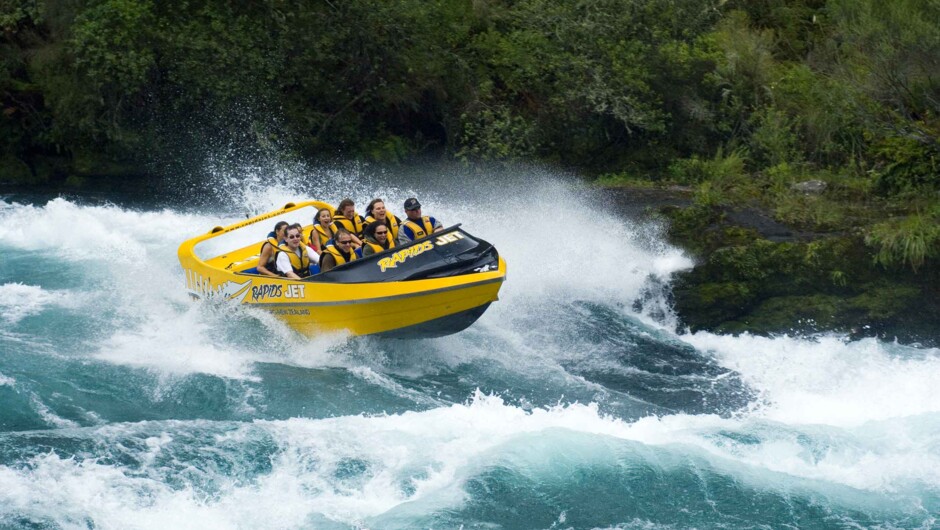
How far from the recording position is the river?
836cm

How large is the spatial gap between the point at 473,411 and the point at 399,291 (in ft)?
5.02

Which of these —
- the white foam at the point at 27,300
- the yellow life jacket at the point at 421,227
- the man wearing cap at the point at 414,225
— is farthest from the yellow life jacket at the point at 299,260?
the white foam at the point at 27,300

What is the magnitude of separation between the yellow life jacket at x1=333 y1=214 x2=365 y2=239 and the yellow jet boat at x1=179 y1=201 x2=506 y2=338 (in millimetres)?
1284

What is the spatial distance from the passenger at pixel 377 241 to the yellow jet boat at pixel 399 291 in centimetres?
61

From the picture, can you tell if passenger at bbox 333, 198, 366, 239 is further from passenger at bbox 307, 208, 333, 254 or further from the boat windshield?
the boat windshield

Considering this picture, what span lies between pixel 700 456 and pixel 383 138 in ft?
38.6

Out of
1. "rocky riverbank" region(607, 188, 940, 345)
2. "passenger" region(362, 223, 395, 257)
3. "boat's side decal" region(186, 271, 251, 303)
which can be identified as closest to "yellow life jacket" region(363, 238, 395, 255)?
"passenger" region(362, 223, 395, 257)

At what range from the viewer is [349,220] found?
12.4 meters

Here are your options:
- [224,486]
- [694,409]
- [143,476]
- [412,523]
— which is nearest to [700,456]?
[694,409]

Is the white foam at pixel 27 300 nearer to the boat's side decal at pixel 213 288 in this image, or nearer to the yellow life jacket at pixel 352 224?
the boat's side decal at pixel 213 288

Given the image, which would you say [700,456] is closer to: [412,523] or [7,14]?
[412,523]

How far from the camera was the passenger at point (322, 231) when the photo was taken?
40.0 feet

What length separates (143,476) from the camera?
27.3 ft

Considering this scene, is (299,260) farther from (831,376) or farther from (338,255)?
(831,376)
